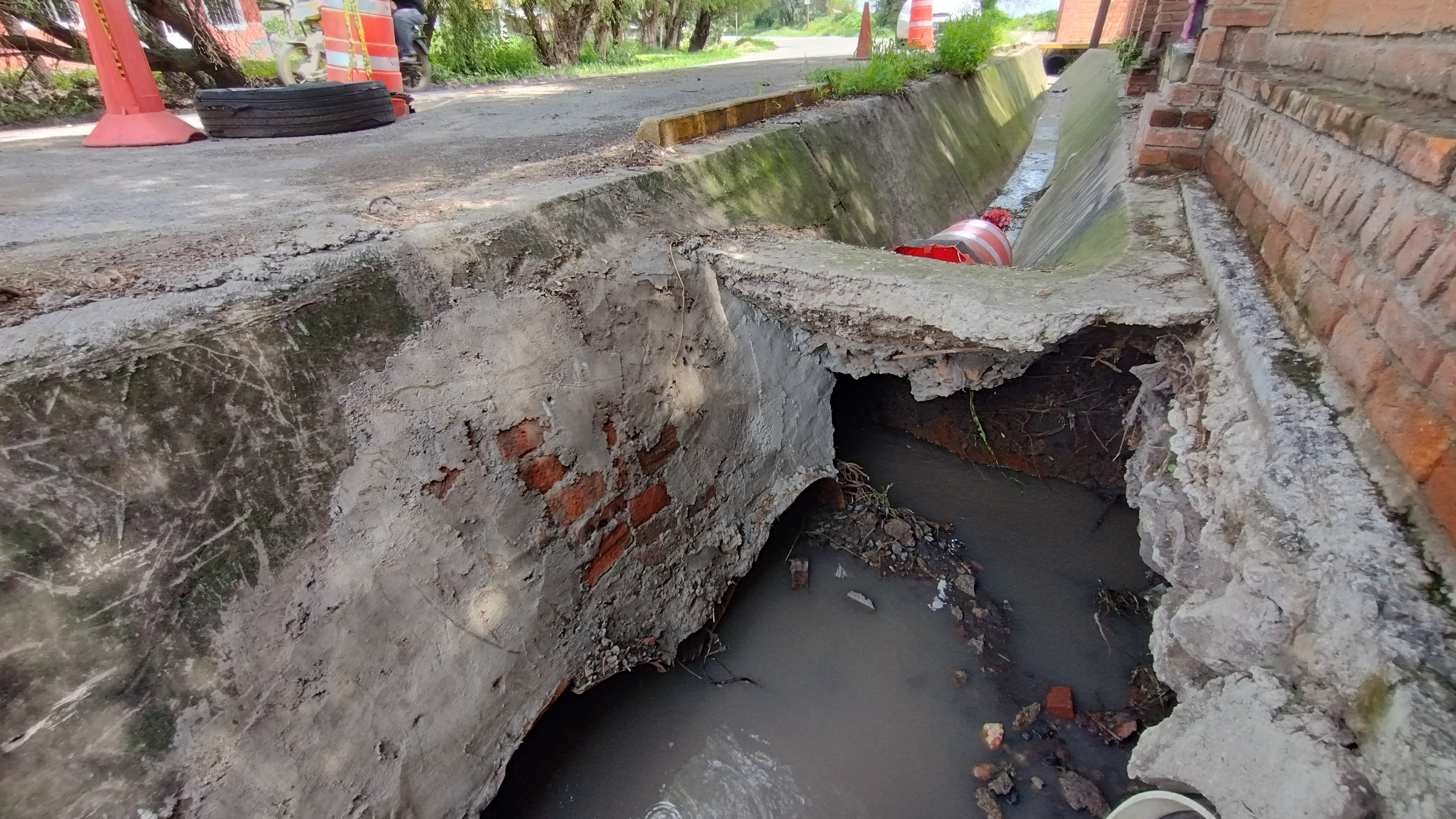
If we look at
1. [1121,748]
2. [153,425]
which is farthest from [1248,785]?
[153,425]

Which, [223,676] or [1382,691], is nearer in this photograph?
[1382,691]

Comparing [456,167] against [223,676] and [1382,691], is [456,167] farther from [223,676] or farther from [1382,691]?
[1382,691]

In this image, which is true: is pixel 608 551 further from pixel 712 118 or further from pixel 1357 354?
pixel 712 118

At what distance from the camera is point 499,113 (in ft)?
16.3

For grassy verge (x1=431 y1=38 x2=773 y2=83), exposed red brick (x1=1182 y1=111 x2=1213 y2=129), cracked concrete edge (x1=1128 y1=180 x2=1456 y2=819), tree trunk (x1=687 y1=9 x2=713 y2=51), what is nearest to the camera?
cracked concrete edge (x1=1128 y1=180 x2=1456 y2=819)

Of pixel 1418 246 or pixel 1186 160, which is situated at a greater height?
pixel 1418 246

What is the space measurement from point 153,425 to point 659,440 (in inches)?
54.1

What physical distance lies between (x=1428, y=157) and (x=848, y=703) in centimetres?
222

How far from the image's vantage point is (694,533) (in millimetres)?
2553

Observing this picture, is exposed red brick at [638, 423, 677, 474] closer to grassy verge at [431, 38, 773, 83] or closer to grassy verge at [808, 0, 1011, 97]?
grassy verge at [808, 0, 1011, 97]

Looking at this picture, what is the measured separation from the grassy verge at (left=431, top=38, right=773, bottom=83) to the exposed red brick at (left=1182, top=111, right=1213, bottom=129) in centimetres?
676

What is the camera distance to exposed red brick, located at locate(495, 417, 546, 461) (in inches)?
76.6

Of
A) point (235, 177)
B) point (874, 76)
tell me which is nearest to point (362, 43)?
point (235, 177)

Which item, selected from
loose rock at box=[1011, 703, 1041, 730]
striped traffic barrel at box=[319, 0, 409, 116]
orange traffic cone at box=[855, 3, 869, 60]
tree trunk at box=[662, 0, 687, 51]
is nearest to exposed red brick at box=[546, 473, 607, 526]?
loose rock at box=[1011, 703, 1041, 730]
